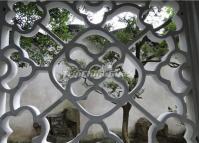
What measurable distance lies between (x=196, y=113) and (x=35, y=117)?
0.44 m

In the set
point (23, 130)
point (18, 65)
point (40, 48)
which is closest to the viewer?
point (18, 65)

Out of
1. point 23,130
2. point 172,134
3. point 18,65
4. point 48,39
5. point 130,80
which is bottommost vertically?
point 172,134

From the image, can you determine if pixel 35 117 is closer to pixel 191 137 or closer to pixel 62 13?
pixel 191 137

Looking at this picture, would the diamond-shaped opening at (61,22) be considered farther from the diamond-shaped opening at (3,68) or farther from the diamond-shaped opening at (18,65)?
the diamond-shaped opening at (3,68)

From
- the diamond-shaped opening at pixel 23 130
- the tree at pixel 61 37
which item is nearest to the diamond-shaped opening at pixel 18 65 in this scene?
the tree at pixel 61 37

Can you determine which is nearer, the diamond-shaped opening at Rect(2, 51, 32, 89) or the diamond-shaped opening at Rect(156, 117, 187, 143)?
the diamond-shaped opening at Rect(2, 51, 32, 89)

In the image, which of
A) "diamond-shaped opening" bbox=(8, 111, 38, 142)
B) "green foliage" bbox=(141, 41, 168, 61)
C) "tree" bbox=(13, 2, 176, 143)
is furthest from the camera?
"diamond-shaped opening" bbox=(8, 111, 38, 142)

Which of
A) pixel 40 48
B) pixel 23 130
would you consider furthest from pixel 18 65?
pixel 23 130

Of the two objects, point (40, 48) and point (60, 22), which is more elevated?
point (60, 22)

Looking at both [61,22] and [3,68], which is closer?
[3,68]

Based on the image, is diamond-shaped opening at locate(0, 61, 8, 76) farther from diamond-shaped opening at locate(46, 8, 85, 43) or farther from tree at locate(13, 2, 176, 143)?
diamond-shaped opening at locate(46, 8, 85, 43)

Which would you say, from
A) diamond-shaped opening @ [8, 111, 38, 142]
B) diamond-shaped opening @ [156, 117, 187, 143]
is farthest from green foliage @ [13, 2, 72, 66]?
diamond-shaped opening @ [156, 117, 187, 143]

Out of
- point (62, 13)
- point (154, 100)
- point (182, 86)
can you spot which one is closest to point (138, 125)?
point (154, 100)

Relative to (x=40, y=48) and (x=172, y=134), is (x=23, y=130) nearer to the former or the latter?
(x=40, y=48)
